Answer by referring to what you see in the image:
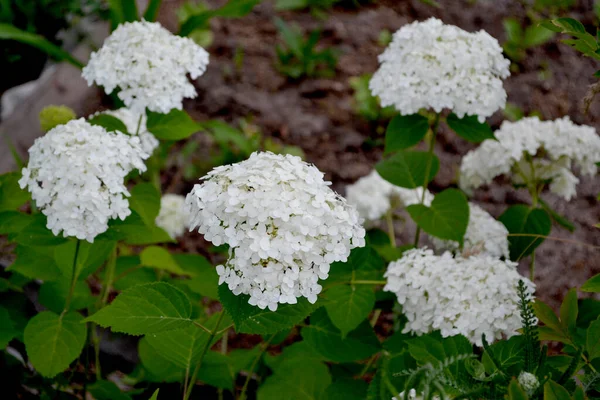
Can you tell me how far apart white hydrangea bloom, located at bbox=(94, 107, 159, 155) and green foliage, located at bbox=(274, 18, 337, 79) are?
187 centimetres

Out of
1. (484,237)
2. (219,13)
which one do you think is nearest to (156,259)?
(484,237)

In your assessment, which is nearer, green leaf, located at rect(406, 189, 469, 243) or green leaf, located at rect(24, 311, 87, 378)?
green leaf, located at rect(24, 311, 87, 378)

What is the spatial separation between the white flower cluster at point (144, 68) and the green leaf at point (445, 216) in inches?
29.1

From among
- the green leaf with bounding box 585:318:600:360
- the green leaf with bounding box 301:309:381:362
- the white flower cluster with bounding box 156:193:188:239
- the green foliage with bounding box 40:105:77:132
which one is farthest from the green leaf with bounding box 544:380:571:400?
the white flower cluster with bounding box 156:193:188:239

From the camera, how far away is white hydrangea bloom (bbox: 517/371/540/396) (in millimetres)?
1137

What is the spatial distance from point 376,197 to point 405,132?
65cm

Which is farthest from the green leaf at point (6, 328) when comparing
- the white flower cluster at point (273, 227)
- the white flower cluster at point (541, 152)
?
the white flower cluster at point (541, 152)

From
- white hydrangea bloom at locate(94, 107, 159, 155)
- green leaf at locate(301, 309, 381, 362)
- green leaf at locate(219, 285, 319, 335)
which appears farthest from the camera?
white hydrangea bloom at locate(94, 107, 159, 155)

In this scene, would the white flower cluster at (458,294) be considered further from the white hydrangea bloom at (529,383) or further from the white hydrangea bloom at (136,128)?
the white hydrangea bloom at (136,128)

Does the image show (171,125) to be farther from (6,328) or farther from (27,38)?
(27,38)

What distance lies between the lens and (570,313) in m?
1.40

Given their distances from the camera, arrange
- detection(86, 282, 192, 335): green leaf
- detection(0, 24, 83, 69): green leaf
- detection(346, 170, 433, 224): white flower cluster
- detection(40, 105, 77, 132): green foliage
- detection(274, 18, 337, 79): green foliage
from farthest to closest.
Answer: detection(274, 18, 337, 79): green foliage < detection(0, 24, 83, 69): green leaf < detection(346, 170, 433, 224): white flower cluster < detection(40, 105, 77, 132): green foliage < detection(86, 282, 192, 335): green leaf

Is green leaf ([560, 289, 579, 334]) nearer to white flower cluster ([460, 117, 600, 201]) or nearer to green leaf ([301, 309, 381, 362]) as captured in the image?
green leaf ([301, 309, 381, 362])

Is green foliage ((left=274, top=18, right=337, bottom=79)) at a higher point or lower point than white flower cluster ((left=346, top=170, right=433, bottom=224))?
lower
